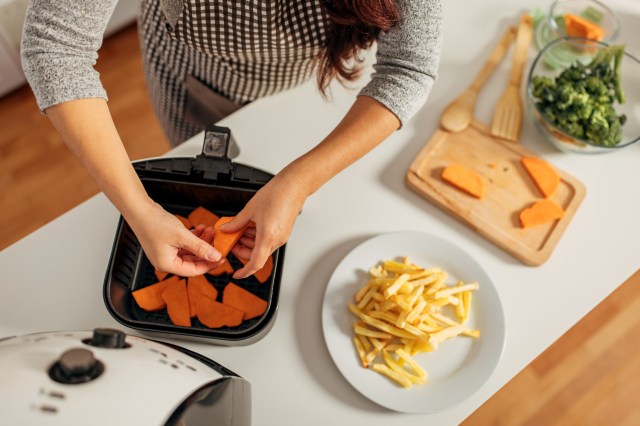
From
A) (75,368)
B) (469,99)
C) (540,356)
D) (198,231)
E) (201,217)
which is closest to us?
(75,368)

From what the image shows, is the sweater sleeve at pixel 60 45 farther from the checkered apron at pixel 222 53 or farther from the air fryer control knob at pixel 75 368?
the air fryer control knob at pixel 75 368

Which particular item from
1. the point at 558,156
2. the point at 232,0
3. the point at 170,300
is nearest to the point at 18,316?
the point at 170,300

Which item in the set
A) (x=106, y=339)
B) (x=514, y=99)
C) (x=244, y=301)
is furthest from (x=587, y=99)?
(x=106, y=339)

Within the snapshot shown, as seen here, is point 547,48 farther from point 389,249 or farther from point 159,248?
point 159,248

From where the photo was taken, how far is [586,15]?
1367 mm

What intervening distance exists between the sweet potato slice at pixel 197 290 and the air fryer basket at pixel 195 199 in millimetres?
21

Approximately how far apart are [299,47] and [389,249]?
471 millimetres

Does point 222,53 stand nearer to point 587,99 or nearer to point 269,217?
point 269,217

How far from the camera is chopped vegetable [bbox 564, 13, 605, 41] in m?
1.32

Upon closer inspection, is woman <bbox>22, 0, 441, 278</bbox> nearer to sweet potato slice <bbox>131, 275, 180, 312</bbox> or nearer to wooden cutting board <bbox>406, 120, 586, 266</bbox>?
sweet potato slice <bbox>131, 275, 180, 312</bbox>

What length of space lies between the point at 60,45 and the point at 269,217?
A: 0.45 meters

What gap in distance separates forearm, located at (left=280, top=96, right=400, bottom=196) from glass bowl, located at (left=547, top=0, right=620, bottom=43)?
68 cm

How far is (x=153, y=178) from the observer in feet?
3.21

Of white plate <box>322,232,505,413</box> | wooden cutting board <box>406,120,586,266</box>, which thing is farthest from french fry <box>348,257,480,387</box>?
wooden cutting board <box>406,120,586,266</box>
